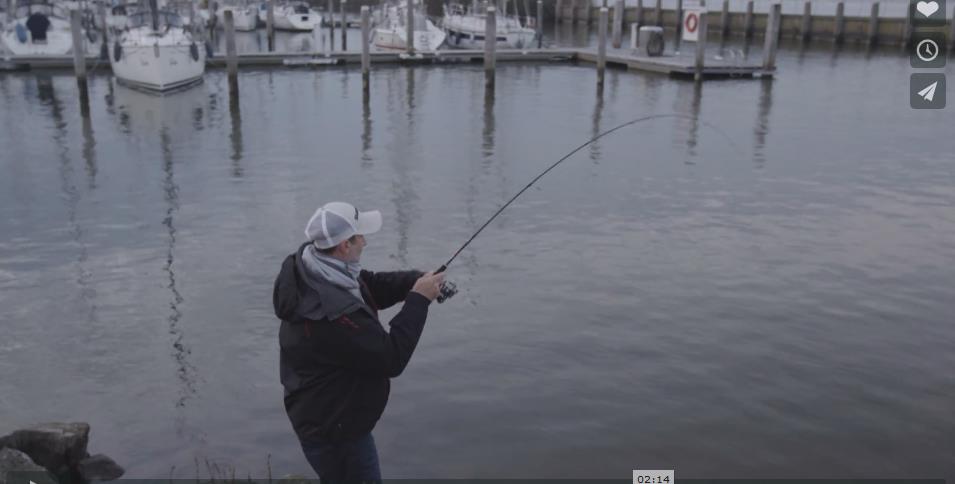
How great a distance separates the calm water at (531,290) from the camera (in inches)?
293

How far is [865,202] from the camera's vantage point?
50.9 ft

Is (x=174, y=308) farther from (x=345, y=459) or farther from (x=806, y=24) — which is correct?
(x=806, y=24)

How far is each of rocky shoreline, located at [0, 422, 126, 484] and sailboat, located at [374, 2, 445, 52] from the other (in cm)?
3615

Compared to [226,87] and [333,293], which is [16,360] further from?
[226,87]

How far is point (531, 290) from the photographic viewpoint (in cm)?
1114

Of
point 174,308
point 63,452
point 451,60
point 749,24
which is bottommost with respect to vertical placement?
point 174,308

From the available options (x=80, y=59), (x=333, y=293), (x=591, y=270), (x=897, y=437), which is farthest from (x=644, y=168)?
(x=80, y=59)

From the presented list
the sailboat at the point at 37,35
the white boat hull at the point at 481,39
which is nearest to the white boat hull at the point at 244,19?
the white boat hull at the point at 481,39

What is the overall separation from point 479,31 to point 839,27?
21.9m

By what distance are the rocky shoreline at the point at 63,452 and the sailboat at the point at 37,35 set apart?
33241 millimetres

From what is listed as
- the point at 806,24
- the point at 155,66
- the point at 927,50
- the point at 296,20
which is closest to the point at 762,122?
the point at 155,66

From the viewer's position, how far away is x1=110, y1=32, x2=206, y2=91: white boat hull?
1171 inches

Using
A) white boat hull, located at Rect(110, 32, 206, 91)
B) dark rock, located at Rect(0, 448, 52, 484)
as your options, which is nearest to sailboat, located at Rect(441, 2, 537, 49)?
white boat hull, located at Rect(110, 32, 206, 91)

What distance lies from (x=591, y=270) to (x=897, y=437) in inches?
200
